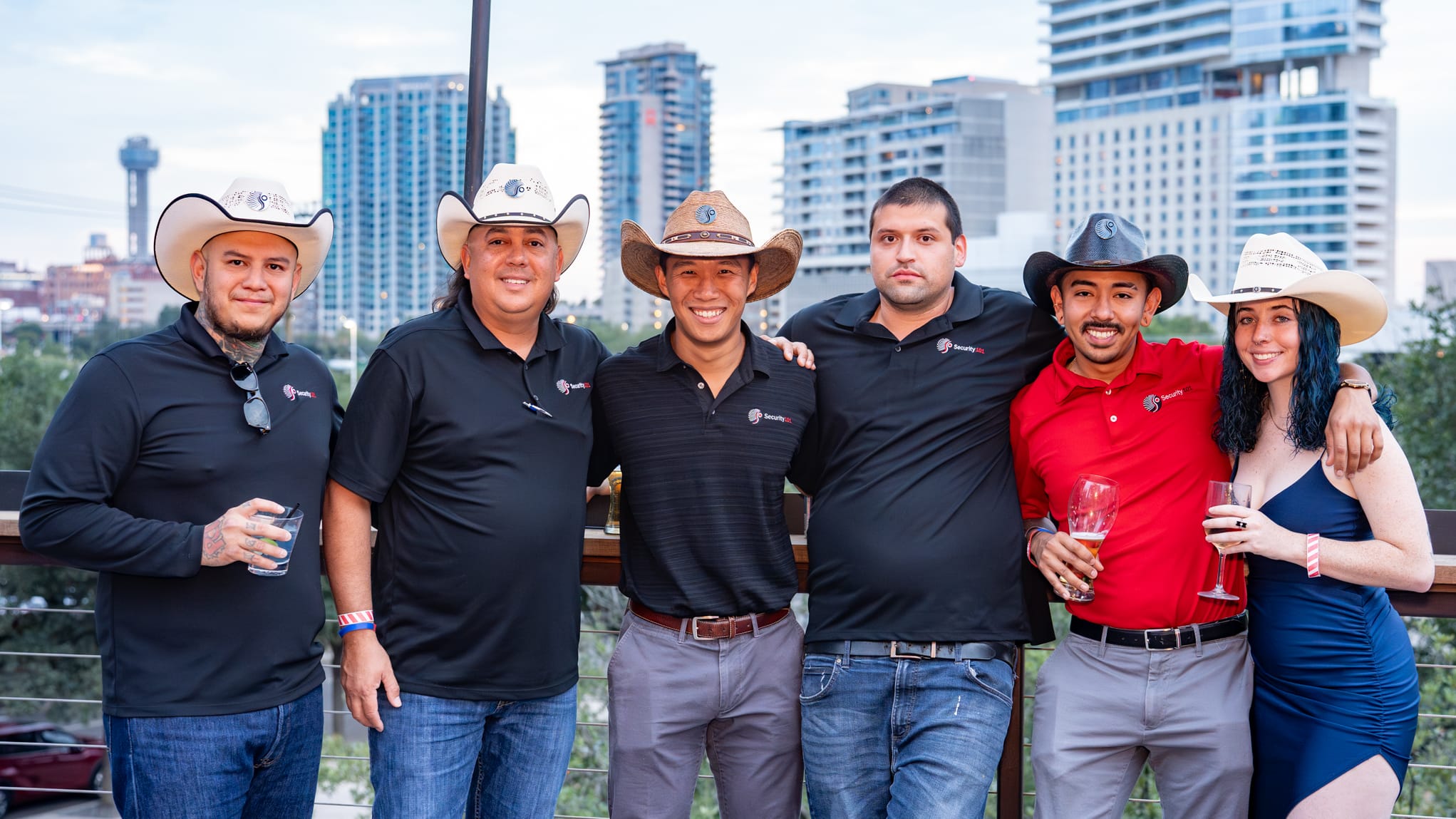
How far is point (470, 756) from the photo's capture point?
2.64m

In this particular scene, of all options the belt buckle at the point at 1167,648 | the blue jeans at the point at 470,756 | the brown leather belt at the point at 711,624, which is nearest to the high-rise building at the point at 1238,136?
the belt buckle at the point at 1167,648

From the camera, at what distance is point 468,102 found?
3.52 m

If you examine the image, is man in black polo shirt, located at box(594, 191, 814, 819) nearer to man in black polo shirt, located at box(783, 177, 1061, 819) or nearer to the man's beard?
man in black polo shirt, located at box(783, 177, 1061, 819)

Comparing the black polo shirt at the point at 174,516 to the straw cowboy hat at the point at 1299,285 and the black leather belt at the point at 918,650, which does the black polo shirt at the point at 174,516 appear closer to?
the black leather belt at the point at 918,650

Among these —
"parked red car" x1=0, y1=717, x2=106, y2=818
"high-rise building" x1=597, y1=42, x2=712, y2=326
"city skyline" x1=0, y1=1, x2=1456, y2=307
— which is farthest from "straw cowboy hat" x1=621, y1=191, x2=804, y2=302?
"high-rise building" x1=597, y1=42, x2=712, y2=326

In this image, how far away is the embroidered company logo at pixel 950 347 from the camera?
9.73ft

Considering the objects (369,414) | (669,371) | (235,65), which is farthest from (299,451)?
(235,65)

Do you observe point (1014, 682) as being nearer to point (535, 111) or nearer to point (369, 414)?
point (369, 414)

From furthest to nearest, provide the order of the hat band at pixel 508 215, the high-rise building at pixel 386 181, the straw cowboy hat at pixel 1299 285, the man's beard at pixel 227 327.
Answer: the high-rise building at pixel 386 181 < the hat band at pixel 508 215 < the straw cowboy hat at pixel 1299 285 < the man's beard at pixel 227 327

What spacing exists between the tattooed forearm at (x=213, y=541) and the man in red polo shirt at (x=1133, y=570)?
175 centimetres

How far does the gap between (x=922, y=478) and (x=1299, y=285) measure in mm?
924

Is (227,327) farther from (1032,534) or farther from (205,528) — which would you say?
(1032,534)

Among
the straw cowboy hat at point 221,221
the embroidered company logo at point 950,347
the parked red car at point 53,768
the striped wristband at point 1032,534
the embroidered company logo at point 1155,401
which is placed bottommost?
the parked red car at point 53,768

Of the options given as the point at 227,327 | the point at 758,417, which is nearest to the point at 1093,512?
the point at 758,417
